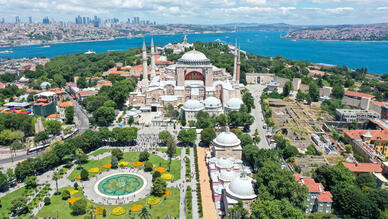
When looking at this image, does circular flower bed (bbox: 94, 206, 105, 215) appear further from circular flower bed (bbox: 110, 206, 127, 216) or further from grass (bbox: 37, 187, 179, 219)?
circular flower bed (bbox: 110, 206, 127, 216)

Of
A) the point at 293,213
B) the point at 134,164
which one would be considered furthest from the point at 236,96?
the point at 293,213

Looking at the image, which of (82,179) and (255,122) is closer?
(82,179)

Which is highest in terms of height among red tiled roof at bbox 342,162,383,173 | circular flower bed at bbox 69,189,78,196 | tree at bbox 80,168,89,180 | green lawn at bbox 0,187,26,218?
red tiled roof at bbox 342,162,383,173

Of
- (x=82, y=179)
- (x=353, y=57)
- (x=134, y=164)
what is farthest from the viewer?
(x=353, y=57)

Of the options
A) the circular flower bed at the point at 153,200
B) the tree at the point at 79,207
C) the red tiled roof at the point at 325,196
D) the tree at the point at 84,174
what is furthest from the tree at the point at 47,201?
the red tiled roof at the point at 325,196

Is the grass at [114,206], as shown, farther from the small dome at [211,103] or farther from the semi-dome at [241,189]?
the small dome at [211,103]

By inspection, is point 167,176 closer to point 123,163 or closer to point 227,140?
point 123,163

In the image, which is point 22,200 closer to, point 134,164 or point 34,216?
point 34,216

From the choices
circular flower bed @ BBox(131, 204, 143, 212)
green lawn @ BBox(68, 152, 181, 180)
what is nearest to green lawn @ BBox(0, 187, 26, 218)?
green lawn @ BBox(68, 152, 181, 180)
